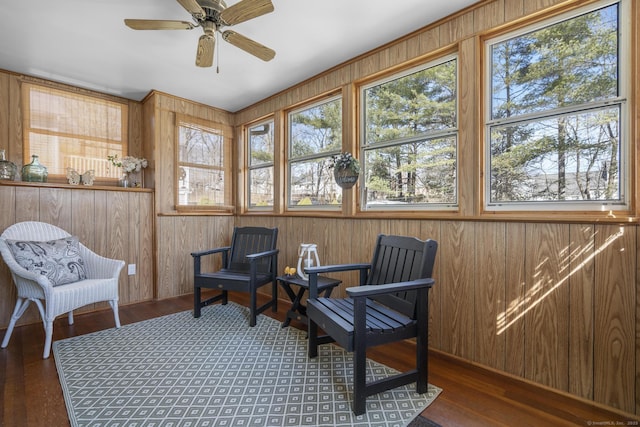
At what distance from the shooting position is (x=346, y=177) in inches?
110

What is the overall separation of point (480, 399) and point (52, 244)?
11.9ft

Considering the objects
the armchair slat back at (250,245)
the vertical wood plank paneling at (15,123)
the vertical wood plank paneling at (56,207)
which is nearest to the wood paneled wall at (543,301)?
the armchair slat back at (250,245)

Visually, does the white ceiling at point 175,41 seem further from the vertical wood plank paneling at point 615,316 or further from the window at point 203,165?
the vertical wood plank paneling at point 615,316

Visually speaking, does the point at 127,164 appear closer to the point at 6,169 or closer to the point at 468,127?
the point at 6,169

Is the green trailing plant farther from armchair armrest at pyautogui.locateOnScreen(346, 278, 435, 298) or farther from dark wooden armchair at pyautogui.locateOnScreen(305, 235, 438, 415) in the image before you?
armchair armrest at pyautogui.locateOnScreen(346, 278, 435, 298)

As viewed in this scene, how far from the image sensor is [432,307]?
243 cm

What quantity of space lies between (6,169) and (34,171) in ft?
0.66

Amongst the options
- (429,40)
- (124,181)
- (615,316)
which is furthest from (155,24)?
(615,316)

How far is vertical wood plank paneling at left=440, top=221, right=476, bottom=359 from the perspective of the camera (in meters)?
2.21

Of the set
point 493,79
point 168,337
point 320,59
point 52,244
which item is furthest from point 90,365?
point 493,79

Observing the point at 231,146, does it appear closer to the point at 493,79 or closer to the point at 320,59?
the point at 320,59

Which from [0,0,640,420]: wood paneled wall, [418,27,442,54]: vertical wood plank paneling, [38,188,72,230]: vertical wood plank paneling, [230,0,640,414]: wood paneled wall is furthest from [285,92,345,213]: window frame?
[38,188,72,230]: vertical wood plank paneling

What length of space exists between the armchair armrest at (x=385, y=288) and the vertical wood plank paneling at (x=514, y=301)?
25.4 inches

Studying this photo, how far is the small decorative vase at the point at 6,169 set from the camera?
2.95 meters
